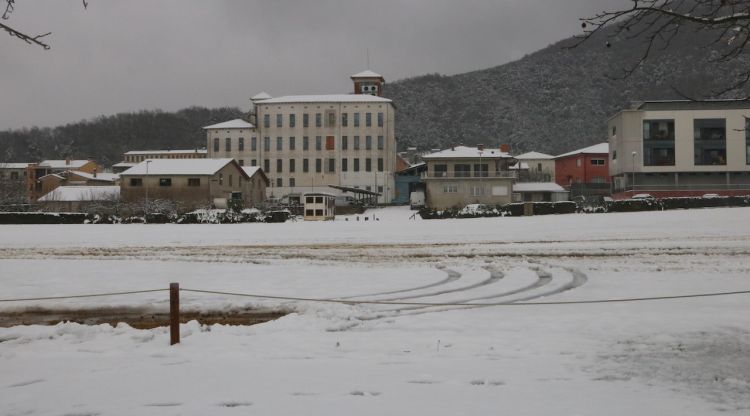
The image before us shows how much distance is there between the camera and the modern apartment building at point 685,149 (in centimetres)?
7444

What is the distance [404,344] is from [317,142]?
83449 mm

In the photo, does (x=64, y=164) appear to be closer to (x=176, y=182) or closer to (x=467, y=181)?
(x=176, y=182)

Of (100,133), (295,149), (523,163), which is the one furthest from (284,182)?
(100,133)

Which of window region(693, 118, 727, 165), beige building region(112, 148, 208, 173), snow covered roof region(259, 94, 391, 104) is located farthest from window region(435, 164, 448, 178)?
beige building region(112, 148, 208, 173)

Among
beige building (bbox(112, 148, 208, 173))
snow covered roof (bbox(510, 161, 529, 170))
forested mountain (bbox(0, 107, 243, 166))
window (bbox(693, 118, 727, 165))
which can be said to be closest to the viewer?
window (bbox(693, 118, 727, 165))

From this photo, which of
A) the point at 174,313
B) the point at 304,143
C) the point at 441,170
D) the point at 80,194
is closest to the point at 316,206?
the point at 441,170

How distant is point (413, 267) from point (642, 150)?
2619 inches

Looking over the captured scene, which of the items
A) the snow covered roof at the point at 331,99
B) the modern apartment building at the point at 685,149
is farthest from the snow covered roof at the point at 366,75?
the modern apartment building at the point at 685,149

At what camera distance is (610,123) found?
83.3 meters

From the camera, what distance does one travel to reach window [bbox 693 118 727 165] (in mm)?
74938

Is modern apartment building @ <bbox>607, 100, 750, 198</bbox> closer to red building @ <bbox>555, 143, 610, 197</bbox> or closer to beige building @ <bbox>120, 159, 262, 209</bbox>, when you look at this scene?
red building @ <bbox>555, 143, 610, 197</bbox>

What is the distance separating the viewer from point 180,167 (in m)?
71.4

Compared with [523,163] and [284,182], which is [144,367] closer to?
[284,182]

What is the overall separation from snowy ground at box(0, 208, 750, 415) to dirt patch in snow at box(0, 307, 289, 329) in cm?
52
